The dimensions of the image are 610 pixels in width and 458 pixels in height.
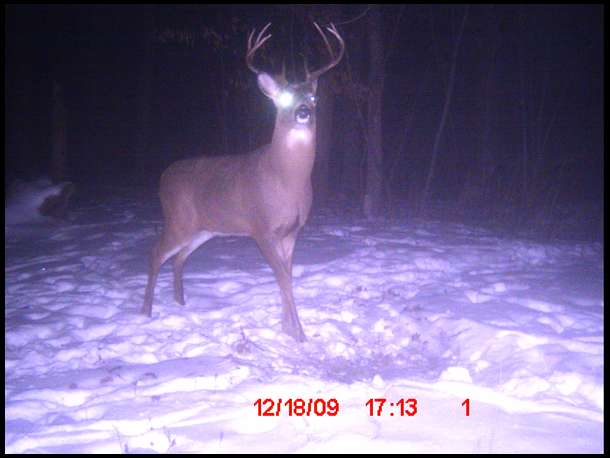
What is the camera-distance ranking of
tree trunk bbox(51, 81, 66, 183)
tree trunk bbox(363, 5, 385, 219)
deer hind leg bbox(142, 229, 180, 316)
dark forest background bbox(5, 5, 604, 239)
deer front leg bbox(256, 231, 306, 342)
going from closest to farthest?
deer front leg bbox(256, 231, 306, 342) < deer hind leg bbox(142, 229, 180, 316) < tree trunk bbox(363, 5, 385, 219) < dark forest background bbox(5, 5, 604, 239) < tree trunk bbox(51, 81, 66, 183)

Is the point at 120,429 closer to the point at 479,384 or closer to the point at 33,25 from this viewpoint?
the point at 479,384

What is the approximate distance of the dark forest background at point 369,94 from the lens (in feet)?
35.5

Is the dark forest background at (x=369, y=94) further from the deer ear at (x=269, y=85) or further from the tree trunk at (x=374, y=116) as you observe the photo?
the deer ear at (x=269, y=85)

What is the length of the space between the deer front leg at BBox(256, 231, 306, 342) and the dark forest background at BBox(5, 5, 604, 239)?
442 centimetres

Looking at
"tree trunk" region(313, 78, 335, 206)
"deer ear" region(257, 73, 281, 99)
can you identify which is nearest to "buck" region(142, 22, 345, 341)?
"deer ear" region(257, 73, 281, 99)

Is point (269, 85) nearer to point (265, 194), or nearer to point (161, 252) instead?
point (265, 194)

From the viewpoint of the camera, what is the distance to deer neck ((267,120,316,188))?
5.34 metres

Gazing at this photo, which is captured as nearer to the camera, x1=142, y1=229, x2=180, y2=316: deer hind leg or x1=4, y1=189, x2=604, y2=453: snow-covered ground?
x1=4, y1=189, x2=604, y2=453: snow-covered ground

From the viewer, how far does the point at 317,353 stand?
15.6 ft

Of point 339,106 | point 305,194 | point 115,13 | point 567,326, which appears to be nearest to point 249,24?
point 115,13
